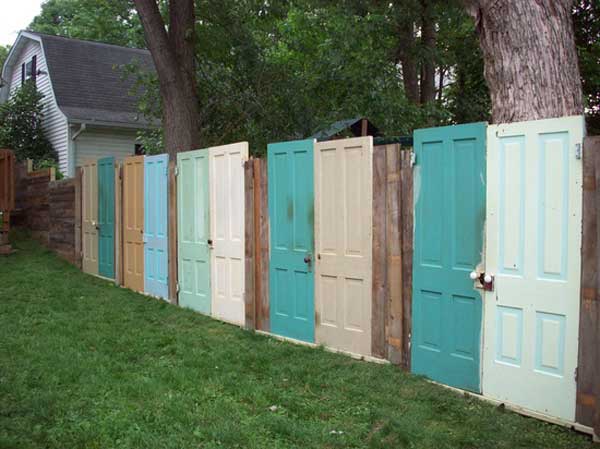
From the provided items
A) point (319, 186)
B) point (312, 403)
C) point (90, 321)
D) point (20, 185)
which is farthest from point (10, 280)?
point (312, 403)

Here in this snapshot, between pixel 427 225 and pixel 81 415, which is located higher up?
pixel 427 225

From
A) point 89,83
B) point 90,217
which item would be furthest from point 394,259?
point 89,83

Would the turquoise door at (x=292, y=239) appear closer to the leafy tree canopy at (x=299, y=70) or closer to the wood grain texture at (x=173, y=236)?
the wood grain texture at (x=173, y=236)

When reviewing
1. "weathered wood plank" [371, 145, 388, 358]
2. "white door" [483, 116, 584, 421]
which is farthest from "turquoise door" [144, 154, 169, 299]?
"white door" [483, 116, 584, 421]

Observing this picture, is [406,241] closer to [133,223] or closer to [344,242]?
[344,242]

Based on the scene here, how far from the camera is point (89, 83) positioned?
2072cm

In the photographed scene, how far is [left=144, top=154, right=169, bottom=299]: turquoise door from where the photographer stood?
366 inches

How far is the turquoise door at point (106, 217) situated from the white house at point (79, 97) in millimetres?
7109

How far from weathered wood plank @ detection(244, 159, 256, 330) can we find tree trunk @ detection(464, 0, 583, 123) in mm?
3066

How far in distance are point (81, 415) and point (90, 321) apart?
128 inches

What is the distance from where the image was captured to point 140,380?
17.5ft

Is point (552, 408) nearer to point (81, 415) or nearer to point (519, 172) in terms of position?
point (519, 172)

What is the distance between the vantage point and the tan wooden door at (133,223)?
999 cm

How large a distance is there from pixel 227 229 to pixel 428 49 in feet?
32.7
